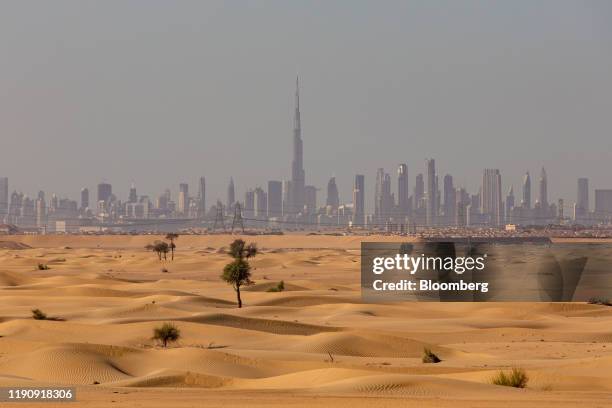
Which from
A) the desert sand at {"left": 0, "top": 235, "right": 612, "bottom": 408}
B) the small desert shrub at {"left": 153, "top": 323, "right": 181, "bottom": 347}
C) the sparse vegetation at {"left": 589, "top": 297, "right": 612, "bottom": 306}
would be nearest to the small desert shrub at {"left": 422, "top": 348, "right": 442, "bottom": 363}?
the desert sand at {"left": 0, "top": 235, "right": 612, "bottom": 408}

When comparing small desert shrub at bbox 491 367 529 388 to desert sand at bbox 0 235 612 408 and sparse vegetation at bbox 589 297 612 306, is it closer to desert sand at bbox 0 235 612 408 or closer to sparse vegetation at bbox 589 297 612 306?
desert sand at bbox 0 235 612 408

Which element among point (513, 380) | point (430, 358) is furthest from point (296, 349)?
point (513, 380)

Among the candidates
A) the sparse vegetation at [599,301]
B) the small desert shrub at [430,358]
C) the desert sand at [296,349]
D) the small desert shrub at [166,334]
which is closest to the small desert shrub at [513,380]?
the desert sand at [296,349]

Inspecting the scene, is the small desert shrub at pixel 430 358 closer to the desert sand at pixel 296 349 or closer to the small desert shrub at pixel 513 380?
the desert sand at pixel 296 349

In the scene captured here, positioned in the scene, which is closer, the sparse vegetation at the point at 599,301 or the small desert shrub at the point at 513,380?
the small desert shrub at the point at 513,380

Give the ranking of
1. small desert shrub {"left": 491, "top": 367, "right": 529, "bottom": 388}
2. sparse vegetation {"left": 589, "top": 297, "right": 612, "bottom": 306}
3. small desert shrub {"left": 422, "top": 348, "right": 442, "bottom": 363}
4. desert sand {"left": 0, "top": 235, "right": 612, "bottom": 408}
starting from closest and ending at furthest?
1. desert sand {"left": 0, "top": 235, "right": 612, "bottom": 408}
2. small desert shrub {"left": 491, "top": 367, "right": 529, "bottom": 388}
3. small desert shrub {"left": 422, "top": 348, "right": 442, "bottom": 363}
4. sparse vegetation {"left": 589, "top": 297, "right": 612, "bottom": 306}

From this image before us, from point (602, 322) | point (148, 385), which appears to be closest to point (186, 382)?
point (148, 385)

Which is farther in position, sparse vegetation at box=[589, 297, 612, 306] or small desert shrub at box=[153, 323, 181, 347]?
sparse vegetation at box=[589, 297, 612, 306]
